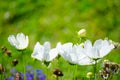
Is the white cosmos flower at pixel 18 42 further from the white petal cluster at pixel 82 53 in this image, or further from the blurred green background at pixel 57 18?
the blurred green background at pixel 57 18

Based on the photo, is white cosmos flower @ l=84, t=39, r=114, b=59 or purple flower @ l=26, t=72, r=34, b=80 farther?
purple flower @ l=26, t=72, r=34, b=80

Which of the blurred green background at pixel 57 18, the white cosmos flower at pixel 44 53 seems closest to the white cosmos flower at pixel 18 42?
the white cosmos flower at pixel 44 53

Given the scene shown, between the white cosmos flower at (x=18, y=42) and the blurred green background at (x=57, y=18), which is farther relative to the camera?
the blurred green background at (x=57, y=18)

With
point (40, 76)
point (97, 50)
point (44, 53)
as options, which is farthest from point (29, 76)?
point (97, 50)

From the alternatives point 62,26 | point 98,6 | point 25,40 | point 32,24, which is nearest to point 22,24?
point 32,24

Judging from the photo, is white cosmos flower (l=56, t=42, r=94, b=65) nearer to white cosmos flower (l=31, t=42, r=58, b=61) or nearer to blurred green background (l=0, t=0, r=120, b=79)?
white cosmos flower (l=31, t=42, r=58, b=61)

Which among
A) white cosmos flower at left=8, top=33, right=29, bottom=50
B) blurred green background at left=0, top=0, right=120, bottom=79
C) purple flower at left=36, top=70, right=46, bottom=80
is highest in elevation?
blurred green background at left=0, top=0, right=120, bottom=79

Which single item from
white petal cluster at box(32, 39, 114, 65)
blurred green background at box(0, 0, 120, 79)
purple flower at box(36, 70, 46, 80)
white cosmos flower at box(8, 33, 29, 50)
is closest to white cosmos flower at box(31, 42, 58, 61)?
white petal cluster at box(32, 39, 114, 65)

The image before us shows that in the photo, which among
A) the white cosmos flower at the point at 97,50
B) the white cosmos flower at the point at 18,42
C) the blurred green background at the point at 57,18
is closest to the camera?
the white cosmos flower at the point at 97,50
